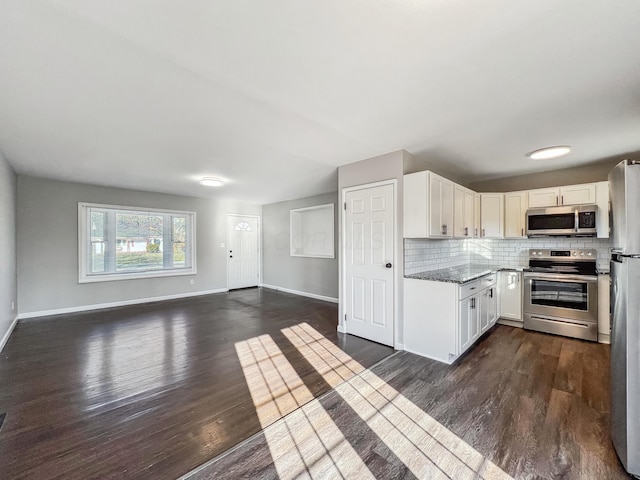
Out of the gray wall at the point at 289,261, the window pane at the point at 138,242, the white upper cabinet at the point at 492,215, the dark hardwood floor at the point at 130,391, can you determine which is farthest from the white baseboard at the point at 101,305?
the white upper cabinet at the point at 492,215

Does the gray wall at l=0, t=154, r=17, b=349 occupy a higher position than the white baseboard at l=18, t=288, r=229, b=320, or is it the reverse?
the gray wall at l=0, t=154, r=17, b=349

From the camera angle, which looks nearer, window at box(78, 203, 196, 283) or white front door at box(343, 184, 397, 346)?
white front door at box(343, 184, 397, 346)

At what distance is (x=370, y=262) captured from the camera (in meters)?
3.63

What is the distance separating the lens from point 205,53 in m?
1.67

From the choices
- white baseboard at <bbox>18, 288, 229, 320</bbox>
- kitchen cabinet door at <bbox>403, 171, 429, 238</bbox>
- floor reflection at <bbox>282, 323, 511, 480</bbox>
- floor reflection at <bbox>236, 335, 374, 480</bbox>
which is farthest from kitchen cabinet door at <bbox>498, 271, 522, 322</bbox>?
white baseboard at <bbox>18, 288, 229, 320</bbox>

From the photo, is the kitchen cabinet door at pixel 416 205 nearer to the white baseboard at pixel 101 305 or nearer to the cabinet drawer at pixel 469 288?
the cabinet drawer at pixel 469 288

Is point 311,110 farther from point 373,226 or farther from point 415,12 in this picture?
point 373,226

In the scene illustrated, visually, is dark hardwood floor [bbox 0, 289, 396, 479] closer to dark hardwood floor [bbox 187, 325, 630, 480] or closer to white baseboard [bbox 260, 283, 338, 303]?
dark hardwood floor [bbox 187, 325, 630, 480]

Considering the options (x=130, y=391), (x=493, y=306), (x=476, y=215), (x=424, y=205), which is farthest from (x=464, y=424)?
(x=476, y=215)

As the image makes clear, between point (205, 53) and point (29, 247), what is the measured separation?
5539mm

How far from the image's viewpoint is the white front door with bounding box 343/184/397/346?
345cm

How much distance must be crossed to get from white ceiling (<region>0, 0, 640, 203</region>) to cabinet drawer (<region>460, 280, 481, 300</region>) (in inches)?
65.7

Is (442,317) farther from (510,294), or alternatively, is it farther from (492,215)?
(492,215)

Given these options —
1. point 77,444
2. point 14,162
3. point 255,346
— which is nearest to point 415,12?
point 77,444
